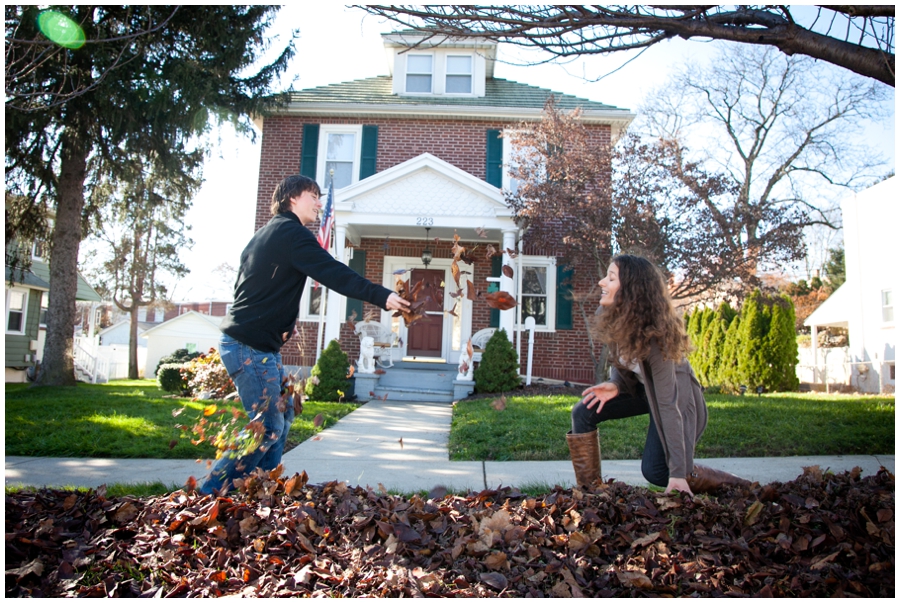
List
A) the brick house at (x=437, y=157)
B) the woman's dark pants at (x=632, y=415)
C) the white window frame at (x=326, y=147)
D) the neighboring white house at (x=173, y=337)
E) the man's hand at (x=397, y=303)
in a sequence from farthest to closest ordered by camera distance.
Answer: the neighboring white house at (x=173, y=337), the white window frame at (x=326, y=147), the brick house at (x=437, y=157), the woman's dark pants at (x=632, y=415), the man's hand at (x=397, y=303)

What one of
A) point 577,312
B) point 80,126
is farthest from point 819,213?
point 80,126

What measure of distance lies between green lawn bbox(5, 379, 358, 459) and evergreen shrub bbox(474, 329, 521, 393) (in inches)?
98.5

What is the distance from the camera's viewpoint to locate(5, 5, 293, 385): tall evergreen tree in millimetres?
10195

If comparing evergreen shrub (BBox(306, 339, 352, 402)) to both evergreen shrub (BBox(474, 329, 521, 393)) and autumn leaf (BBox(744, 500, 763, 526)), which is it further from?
autumn leaf (BBox(744, 500, 763, 526))

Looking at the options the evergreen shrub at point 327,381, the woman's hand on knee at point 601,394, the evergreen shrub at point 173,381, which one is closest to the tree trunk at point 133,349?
the evergreen shrub at point 173,381

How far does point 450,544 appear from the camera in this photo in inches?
95.0

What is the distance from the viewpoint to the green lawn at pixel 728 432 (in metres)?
5.02

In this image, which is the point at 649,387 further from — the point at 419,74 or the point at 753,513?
the point at 419,74

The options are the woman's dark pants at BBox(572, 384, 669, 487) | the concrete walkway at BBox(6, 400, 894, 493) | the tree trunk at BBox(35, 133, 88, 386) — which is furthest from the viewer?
the tree trunk at BBox(35, 133, 88, 386)

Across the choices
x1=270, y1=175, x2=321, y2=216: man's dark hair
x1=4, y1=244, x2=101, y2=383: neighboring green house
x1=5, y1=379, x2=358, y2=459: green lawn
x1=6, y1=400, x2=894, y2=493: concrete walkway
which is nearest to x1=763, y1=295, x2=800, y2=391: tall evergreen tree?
x1=6, y1=400, x2=894, y2=493: concrete walkway

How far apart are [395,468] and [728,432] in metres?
3.34

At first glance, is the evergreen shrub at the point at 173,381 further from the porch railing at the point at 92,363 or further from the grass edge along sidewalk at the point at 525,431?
the porch railing at the point at 92,363

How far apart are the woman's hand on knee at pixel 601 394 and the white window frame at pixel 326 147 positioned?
1080cm

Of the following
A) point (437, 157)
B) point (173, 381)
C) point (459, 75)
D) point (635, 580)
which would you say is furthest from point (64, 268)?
point (635, 580)
